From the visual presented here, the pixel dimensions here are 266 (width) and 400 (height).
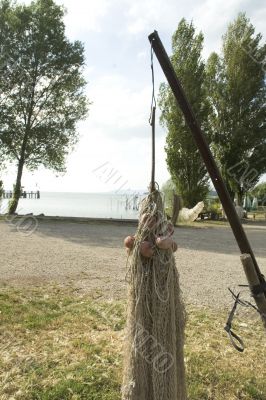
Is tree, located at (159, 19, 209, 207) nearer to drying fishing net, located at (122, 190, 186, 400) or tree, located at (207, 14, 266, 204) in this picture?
tree, located at (207, 14, 266, 204)

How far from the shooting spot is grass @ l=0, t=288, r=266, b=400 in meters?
3.57

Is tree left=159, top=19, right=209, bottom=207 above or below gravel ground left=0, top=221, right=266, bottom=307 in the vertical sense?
above

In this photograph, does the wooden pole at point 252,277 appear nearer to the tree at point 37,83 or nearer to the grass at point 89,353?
the grass at point 89,353

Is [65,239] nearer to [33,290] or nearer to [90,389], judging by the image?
[33,290]

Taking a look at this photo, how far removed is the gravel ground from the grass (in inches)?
41.4

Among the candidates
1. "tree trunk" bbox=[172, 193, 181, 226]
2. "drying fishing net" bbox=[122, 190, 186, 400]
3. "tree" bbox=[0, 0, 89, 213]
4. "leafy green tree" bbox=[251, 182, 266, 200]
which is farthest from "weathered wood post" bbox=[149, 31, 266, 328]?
"leafy green tree" bbox=[251, 182, 266, 200]

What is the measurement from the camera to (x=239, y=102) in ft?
88.0

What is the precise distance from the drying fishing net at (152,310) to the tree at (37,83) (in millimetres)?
21436

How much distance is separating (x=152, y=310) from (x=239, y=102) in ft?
86.8

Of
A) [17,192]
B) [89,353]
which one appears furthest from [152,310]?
[17,192]

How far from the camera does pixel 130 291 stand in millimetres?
2541

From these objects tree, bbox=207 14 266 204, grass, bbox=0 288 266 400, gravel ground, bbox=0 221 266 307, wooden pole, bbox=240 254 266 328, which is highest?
tree, bbox=207 14 266 204

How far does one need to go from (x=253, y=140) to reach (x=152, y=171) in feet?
85.4

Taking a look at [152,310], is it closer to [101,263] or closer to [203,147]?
[203,147]
